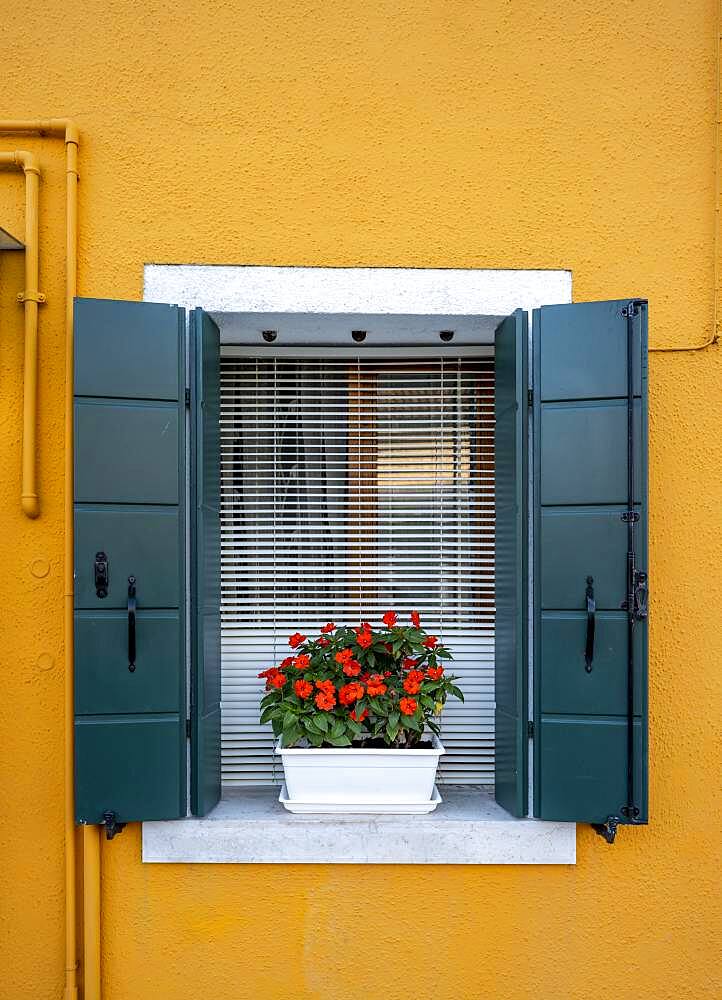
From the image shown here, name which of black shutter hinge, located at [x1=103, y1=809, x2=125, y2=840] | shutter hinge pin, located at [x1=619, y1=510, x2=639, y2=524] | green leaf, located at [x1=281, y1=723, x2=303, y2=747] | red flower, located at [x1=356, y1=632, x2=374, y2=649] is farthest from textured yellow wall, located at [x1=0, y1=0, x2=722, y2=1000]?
red flower, located at [x1=356, y1=632, x2=374, y2=649]

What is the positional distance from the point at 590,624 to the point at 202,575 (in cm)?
136

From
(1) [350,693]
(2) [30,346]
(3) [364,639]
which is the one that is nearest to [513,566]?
(3) [364,639]

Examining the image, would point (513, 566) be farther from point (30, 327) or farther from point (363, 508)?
point (30, 327)

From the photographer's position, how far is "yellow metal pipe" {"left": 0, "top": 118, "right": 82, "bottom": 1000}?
318 cm

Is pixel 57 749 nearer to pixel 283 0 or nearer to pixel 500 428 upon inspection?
pixel 500 428

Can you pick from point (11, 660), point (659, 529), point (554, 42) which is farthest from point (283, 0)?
point (11, 660)

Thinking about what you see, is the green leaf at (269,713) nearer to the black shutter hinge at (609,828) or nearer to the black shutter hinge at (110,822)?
the black shutter hinge at (110,822)

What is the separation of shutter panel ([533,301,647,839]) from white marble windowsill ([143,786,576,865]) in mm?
176

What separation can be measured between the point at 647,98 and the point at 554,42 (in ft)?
1.31

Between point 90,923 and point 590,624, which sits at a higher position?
point 590,624

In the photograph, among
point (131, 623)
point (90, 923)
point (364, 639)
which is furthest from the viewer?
point (364, 639)

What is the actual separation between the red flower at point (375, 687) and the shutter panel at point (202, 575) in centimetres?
58

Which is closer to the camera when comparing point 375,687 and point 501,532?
point 375,687

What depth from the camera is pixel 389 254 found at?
130 inches
